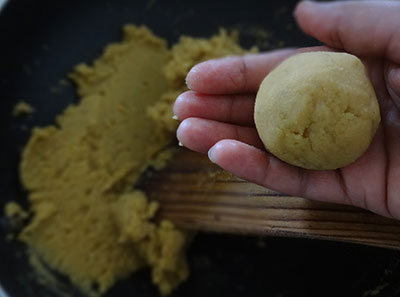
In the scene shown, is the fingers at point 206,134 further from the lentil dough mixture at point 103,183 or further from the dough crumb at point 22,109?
the dough crumb at point 22,109

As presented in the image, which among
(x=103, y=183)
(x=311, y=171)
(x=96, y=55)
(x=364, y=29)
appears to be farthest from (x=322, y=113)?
(x=96, y=55)

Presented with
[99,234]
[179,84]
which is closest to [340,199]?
[179,84]

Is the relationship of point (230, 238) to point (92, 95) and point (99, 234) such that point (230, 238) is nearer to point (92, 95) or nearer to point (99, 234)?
point (99, 234)

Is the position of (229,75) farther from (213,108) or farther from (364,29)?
(364,29)

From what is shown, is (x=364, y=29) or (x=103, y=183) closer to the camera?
(x=364, y=29)

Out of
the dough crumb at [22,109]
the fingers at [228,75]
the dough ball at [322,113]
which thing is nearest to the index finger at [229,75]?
the fingers at [228,75]

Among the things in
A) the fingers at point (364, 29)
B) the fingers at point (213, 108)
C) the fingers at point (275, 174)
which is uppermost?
the fingers at point (364, 29)

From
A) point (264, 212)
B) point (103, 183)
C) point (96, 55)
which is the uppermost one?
point (96, 55)
